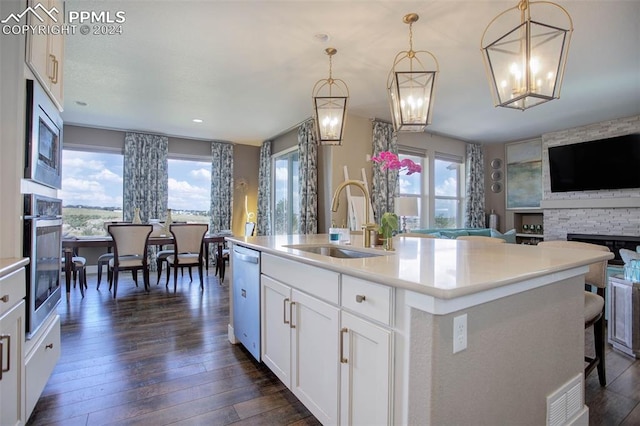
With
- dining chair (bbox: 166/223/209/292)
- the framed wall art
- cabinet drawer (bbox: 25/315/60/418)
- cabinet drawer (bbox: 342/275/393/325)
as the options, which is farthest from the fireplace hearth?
cabinet drawer (bbox: 25/315/60/418)

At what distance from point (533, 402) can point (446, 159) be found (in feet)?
20.0

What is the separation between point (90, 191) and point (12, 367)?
18.2 ft

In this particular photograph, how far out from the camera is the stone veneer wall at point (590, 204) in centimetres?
533

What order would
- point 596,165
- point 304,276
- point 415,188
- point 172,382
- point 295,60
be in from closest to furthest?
1. point 304,276
2. point 172,382
3. point 295,60
4. point 596,165
5. point 415,188

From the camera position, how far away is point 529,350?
1342mm

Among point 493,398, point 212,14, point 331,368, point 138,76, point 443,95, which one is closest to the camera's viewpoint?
point 493,398

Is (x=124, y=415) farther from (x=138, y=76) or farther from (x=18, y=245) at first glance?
(x=138, y=76)

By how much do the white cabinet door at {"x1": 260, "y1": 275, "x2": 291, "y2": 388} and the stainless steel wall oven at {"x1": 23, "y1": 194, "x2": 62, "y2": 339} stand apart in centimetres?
121

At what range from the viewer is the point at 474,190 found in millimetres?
7156

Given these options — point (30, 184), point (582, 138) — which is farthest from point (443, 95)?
point (30, 184)

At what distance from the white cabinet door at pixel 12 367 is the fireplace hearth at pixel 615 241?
694cm

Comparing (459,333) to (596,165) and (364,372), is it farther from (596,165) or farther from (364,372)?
(596,165)

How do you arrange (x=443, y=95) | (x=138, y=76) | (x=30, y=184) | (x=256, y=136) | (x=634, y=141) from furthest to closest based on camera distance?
1. (x=256, y=136)
2. (x=634, y=141)
3. (x=443, y=95)
4. (x=138, y=76)
5. (x=30, y=184)

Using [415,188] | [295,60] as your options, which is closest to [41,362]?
[295,60]
